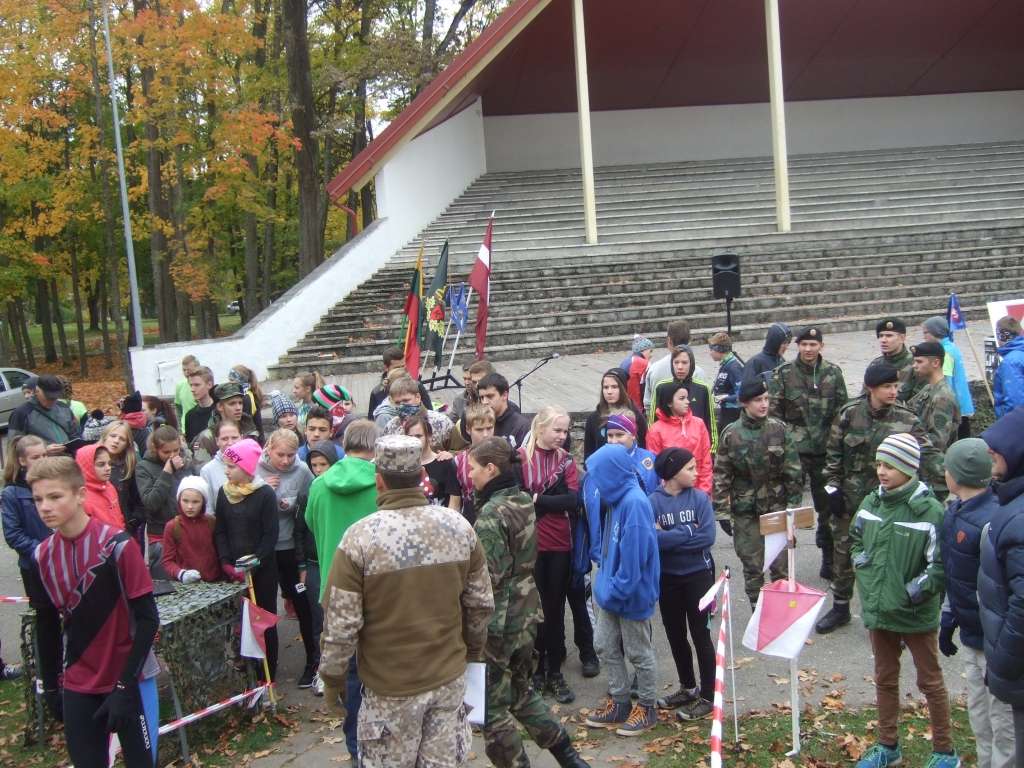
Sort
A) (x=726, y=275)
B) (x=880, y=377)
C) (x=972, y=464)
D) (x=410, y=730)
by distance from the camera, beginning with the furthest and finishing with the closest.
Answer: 1. (x=726, y=275)
2. (x=880, y=377)
3. (x=972, y=464)
4. (x=410, y=730)

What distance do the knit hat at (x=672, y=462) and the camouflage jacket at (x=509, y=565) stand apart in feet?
3.57

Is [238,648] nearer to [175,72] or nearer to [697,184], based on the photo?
[175,72]

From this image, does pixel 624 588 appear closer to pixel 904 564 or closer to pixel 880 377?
pixel 904 564

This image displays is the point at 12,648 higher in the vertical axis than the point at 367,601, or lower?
lower

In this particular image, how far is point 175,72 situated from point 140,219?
23.1ft

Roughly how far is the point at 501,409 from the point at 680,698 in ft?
7.26

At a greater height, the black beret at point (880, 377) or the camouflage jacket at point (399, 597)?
the black beret at point (880, 377)

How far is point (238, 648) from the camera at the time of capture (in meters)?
5.49

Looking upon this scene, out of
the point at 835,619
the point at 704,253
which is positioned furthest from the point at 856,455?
the point at 704,253

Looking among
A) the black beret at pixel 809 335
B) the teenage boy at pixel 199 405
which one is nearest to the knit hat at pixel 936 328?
the black beret at pixel 809 335

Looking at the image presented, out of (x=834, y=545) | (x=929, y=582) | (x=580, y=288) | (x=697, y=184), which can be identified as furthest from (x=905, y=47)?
(x=929, y=582)

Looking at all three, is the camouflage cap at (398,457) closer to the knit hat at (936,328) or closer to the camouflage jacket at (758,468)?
the camouflage jacket at (758,468)

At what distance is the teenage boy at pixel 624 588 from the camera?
480cm

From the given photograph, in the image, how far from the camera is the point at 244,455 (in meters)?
5.65
